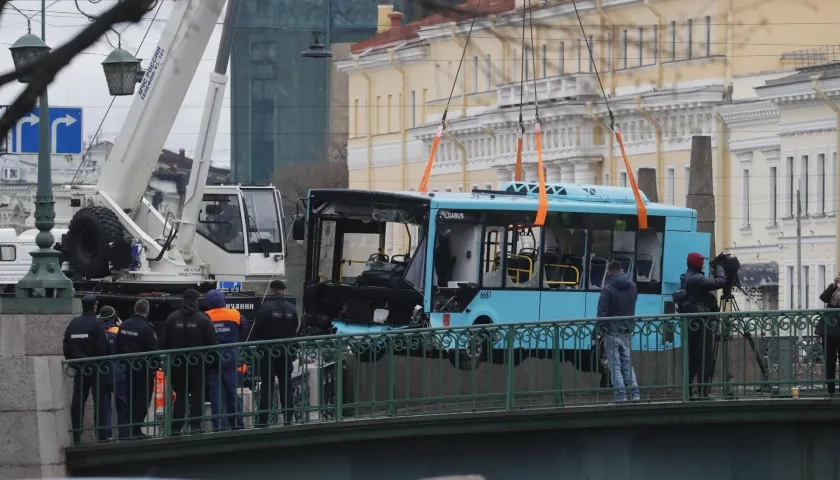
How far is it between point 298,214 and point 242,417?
24.7ft

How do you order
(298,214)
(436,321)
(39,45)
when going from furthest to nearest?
1. (298,214)
2. (436,321)
3. (39,45)

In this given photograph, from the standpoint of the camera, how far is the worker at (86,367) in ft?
65.5

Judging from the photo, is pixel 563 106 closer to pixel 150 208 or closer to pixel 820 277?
pixel 820 277

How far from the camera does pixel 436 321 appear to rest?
25.2m

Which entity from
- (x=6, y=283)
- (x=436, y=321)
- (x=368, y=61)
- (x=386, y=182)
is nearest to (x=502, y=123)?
(x=368, y=61)

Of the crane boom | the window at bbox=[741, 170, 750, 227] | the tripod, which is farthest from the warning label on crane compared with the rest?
the window at bbox=[741, 170, 750, 227]

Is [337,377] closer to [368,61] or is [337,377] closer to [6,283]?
[6,283]

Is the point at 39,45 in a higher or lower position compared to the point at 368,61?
lower

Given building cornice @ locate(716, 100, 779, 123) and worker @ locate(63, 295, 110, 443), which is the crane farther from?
building cornice @ locate(716, 100, 779, 123)

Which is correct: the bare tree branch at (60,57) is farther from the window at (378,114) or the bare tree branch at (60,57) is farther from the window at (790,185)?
the window at (378,114)

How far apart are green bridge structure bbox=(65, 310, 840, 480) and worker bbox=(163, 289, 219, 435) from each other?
0.04 metres

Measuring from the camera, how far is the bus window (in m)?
26.1

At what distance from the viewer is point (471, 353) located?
2033cm

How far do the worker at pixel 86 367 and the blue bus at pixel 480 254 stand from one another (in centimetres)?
561
